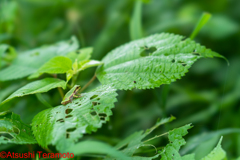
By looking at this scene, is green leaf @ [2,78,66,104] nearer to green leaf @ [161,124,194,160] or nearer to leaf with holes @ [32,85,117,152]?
Answer: leaf with holes @ [32,85,117,152]

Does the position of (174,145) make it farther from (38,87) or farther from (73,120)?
(38,87)

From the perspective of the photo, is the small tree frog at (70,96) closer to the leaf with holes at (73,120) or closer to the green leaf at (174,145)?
the leaf with holes at (73,120)

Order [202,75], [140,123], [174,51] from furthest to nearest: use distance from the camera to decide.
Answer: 1. [202,75]
2. [140,123]
3. [174,51]

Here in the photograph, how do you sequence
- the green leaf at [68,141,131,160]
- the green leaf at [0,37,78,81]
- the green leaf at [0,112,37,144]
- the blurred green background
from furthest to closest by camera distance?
the blurred green background, the green leaf at [0,37,78,81], the green leaf at [0,112,37,144], the green leaf at [68,141,131,160]

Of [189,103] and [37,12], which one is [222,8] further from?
[37,12]

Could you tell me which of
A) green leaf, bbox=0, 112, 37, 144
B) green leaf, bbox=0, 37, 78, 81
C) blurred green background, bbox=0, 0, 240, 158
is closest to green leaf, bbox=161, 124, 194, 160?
blurred green background, bbox=0, 0, 240, 158

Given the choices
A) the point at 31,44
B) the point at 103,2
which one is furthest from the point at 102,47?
the point at 103,2
